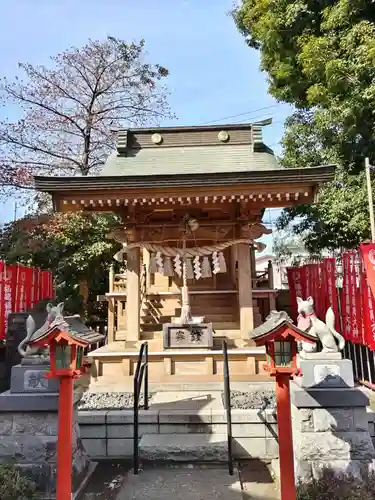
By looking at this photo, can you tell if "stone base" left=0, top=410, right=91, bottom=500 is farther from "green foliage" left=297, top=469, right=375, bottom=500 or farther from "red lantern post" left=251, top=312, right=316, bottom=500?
"green foliage" left=297, top=469, right=375, bottom=500

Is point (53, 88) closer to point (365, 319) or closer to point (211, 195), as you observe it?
point (211, 195)

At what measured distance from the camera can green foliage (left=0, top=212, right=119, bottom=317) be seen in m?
13.0

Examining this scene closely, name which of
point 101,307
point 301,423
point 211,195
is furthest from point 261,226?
point 101,307

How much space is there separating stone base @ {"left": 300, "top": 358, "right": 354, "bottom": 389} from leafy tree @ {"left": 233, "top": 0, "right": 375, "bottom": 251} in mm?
7094

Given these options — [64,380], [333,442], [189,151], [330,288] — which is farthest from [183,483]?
[189,151]

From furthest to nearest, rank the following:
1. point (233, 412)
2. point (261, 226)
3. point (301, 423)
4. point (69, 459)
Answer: point (261, 226)
point (233, 412)
point (301, 423)
point (69, 459)

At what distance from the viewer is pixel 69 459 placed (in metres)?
3.54

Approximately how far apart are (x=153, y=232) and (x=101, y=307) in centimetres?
672

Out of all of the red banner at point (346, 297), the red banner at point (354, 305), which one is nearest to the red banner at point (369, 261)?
the red banner at point (354, 305)

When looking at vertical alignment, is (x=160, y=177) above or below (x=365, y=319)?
above

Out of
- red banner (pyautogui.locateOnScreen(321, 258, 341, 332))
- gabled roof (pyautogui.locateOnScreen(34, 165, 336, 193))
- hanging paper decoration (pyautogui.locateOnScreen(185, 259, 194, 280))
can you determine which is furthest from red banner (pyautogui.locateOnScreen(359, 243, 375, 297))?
hanging paper decoration (pyautogui.locateOnScreen(185, 259, 194, 280))

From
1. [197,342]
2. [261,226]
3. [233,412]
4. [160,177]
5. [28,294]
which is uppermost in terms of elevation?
[160,177]

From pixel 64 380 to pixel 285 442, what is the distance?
222cm

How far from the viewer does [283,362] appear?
12.0 feet
